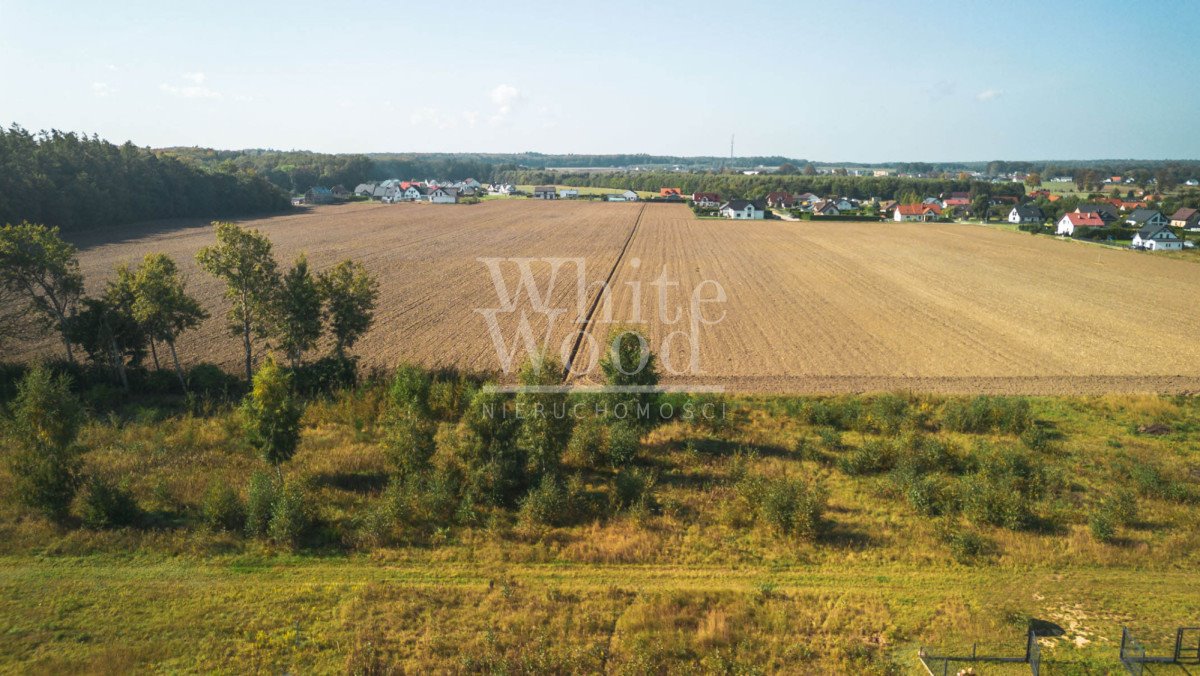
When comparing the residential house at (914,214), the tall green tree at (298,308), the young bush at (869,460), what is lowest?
the young bush at (869,460)

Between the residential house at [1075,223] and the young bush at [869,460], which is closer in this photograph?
the young bush at [869,460]

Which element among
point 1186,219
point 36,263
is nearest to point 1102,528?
point 36,263

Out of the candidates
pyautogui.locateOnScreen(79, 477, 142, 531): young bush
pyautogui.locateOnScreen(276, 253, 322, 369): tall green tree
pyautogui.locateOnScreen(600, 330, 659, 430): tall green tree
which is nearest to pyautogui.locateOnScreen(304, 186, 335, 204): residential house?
pyautogui.locateOnScreen(276, 253, 322, 369): tall green tree

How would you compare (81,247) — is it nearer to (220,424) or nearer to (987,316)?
(220,424)

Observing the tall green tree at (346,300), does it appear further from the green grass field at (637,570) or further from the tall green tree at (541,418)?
the tall green tree at (541,418)

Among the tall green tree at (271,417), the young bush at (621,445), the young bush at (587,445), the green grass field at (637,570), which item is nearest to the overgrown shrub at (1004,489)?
the green grass field at (637,570)

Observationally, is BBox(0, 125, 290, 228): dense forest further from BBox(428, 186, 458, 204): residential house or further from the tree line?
the tree line
